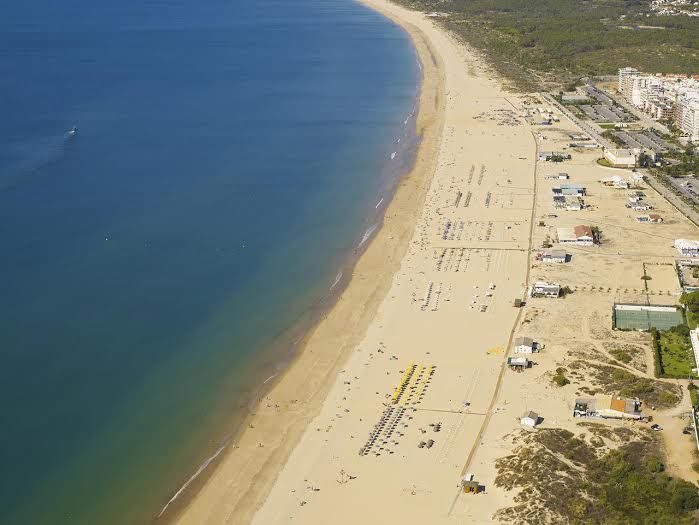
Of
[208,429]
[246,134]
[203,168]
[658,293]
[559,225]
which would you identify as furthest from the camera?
[246,134]

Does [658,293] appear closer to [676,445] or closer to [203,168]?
[676,445]

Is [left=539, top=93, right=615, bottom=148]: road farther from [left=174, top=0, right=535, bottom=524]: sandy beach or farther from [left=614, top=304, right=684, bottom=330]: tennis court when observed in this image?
[left=614, top=304, right=684, bottom=330]: tennis court

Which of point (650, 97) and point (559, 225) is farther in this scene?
point (650, 97)

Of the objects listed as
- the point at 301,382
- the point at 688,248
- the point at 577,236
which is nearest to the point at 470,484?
the point at 301,382

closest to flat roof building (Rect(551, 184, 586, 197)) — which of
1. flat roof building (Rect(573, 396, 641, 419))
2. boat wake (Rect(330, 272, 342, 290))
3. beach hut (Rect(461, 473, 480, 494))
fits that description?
boat wake (Rect(330, 272, 342, 290))

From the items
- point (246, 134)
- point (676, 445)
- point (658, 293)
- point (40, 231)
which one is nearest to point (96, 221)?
point (40, 231)

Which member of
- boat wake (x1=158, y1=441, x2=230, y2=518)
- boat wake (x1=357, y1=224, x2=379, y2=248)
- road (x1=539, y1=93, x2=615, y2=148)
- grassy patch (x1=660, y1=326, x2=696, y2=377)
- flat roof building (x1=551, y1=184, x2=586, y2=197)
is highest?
road (x1=539, y1=93, x2=615, y2=148)
